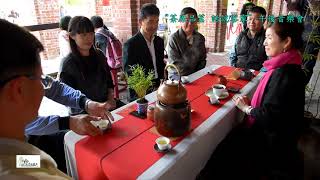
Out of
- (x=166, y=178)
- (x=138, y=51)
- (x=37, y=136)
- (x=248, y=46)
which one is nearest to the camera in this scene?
(x=166, y=178)

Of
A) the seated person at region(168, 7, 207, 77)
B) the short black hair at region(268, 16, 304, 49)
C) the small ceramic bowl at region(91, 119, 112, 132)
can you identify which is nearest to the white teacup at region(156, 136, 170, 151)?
the small ceramic bowl at region(91, 119, 112, 132)

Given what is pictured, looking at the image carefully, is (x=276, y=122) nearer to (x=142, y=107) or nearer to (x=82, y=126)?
(x=142, y=107)

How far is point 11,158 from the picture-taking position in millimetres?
609

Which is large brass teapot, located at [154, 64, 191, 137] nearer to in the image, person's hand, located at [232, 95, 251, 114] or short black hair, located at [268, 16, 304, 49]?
person's hand, located at [232, 95, 251, 114]

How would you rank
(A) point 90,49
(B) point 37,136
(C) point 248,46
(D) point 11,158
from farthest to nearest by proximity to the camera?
(C) point 248,46 → (A) point 90,49 → (B) point 37,136 → (D) point 11,158

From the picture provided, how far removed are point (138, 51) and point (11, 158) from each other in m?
2.04

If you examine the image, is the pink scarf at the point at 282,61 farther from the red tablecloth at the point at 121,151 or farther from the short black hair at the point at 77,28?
the short black hair at the point at 77,28

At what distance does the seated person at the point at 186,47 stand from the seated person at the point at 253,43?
1.89ft

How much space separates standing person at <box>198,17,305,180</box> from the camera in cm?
164

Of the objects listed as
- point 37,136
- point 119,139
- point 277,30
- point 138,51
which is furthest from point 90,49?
point 277,30

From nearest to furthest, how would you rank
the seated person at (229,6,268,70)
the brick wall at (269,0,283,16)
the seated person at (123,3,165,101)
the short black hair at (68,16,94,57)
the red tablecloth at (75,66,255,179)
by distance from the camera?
the red tablecloth at (75,66,255,179)
the short black hair at (68,16,94,57)
the seated person at (123,3,165,101)
the seated person at (229,6,268,70)
the brick wall at (269,0,283,16)

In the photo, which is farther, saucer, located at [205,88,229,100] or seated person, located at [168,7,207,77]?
seated person, located at [168,7,207,77]

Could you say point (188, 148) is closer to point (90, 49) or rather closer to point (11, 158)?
point (11, 158)

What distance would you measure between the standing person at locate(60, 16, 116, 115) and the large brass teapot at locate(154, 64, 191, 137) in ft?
2.07
